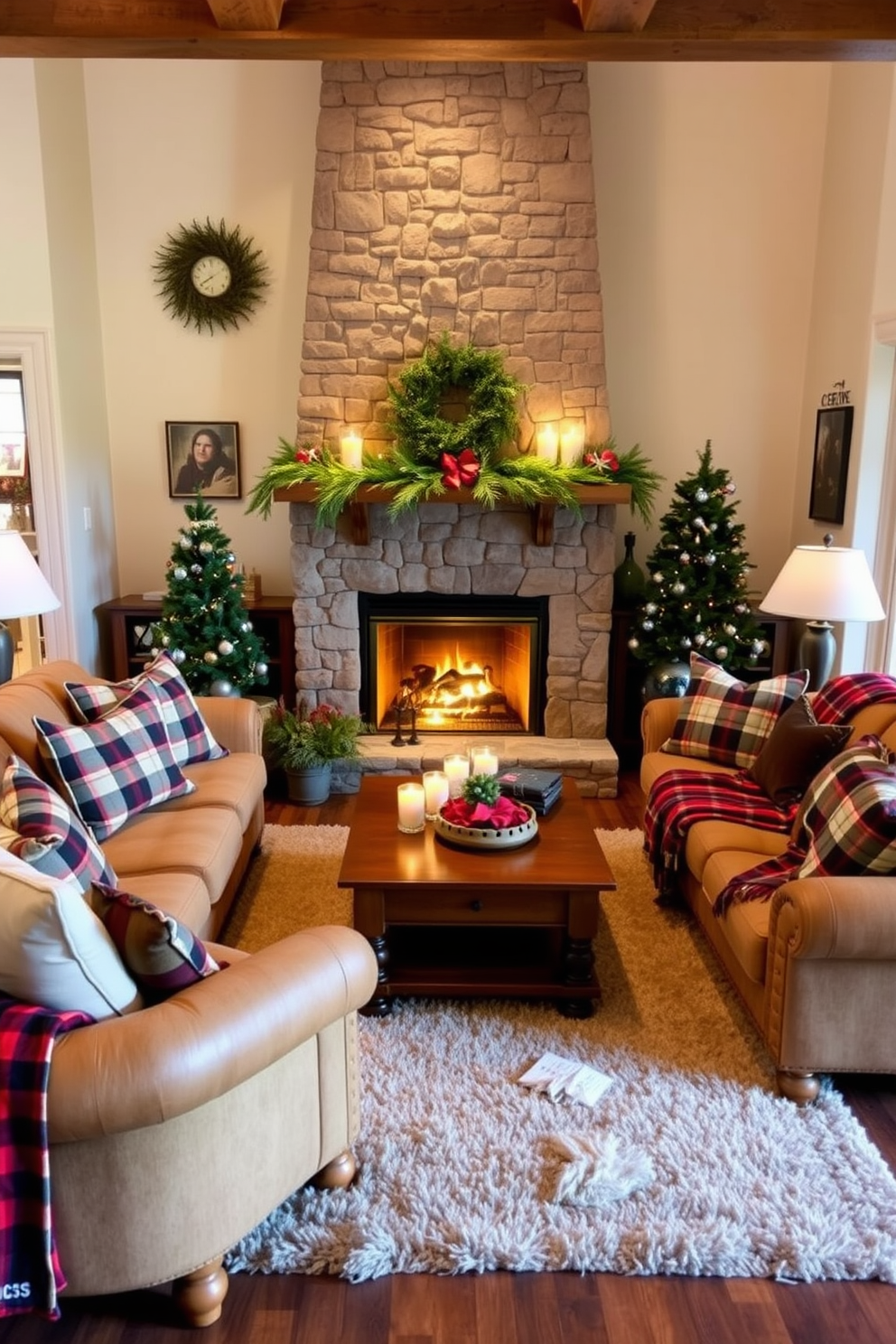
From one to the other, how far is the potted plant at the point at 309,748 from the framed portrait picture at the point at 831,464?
2.56 metres

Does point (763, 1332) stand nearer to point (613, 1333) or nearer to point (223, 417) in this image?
point (613, 1333)

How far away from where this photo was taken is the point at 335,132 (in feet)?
14.9

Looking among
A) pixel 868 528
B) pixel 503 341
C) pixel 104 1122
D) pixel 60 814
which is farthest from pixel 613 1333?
pixel 503 341

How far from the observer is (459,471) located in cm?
446

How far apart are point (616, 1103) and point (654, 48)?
293 centimetres

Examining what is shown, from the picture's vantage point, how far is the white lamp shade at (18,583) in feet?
10.8

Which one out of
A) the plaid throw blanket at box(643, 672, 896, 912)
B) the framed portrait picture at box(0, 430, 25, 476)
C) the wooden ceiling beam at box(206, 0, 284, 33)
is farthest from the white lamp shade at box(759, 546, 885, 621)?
the framed portrait picture at box(0, 430, 25, 476)

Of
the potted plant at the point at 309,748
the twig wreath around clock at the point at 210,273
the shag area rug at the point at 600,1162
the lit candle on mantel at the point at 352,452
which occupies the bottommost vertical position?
the shag area rug at the point at 600,1162

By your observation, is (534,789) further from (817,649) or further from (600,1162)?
(817,649)

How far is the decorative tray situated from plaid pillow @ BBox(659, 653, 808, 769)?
3.33 ft

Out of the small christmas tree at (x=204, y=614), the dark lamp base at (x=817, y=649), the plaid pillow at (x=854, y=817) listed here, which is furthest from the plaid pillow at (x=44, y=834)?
the dark lamp base at (x=817, y=649)

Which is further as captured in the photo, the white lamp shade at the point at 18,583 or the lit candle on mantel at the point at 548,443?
the lit candle on mantel at the point at 548,443

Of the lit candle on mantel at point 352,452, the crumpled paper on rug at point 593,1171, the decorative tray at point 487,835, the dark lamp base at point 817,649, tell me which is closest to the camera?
the crumpled paper on rug at point 593,1171

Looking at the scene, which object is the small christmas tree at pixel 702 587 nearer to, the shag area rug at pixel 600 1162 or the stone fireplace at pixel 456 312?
the stone fireplace at pixel 456 312
